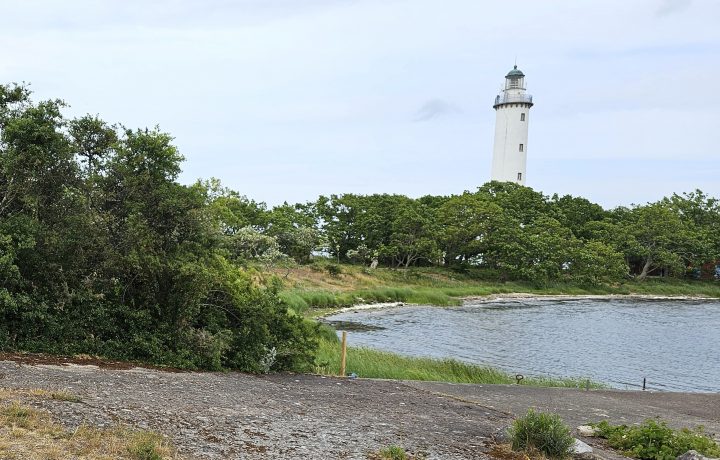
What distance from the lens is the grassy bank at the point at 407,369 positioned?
648 inches

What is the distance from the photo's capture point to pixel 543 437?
26.4 feet

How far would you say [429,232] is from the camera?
61688 millimetres

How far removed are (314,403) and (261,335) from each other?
341 cm

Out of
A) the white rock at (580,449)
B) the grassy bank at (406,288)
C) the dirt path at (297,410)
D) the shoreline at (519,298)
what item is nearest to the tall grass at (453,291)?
the grassy bank at (406,288)

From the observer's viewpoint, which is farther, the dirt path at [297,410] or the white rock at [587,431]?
the white rock at [587,431]

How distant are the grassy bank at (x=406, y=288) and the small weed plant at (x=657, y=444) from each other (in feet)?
85.4

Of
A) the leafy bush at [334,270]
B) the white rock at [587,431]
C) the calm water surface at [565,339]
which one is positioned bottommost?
the calm water surface at [565,339]

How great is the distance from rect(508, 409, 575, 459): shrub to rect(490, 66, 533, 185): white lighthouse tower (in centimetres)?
7683

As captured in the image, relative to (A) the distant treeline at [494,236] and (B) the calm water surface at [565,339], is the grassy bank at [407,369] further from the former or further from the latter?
(A) the distant treeline at [494,236]

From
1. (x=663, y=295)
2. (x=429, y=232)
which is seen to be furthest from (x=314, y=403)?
(x=663, y=295)

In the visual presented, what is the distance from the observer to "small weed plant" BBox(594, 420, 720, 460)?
849cm

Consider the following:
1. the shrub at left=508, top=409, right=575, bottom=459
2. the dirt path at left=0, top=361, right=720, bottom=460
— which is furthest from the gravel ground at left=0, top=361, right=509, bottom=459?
the shrub at left=508, top=409, right=575, bottom=459

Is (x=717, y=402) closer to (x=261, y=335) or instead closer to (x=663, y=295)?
(x=261, y=335)

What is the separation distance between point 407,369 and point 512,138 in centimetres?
7014
